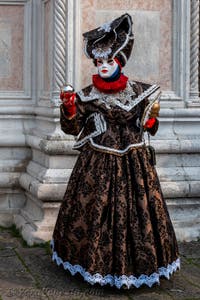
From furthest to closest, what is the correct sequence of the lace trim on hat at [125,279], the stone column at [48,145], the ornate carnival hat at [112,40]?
the stone column at [48,145], the ornate carnival hat at [112,40], the lace trim on hat at [125,279]

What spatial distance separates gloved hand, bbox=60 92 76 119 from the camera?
432 cm

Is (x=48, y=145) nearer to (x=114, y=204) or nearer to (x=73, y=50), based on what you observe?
(x=73, y=50)

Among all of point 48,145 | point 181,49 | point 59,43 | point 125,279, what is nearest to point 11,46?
point 59,43

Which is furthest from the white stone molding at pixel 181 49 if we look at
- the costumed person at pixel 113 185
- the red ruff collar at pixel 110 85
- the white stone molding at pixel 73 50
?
the red ruff collar at pixel 110 85

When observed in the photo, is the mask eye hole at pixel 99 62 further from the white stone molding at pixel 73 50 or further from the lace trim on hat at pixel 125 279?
the lace trim on hat at pixel 125 279

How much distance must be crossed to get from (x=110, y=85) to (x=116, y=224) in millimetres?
876

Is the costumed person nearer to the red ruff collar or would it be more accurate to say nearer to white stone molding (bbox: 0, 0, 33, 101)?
the red ruff collar

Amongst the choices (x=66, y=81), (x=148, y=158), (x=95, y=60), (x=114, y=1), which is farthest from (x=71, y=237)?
(x=114, y=1)

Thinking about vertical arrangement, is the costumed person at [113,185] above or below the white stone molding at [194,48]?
below

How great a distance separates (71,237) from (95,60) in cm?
114

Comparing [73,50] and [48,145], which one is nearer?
[48,145]

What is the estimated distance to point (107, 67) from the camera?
4395 millimetres

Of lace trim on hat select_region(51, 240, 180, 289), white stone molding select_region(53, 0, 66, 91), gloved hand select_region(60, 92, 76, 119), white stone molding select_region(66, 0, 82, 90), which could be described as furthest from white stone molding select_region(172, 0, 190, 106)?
lace trim on hat select_region(51, 240, 180, 289)

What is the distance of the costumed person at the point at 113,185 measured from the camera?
430 cm
